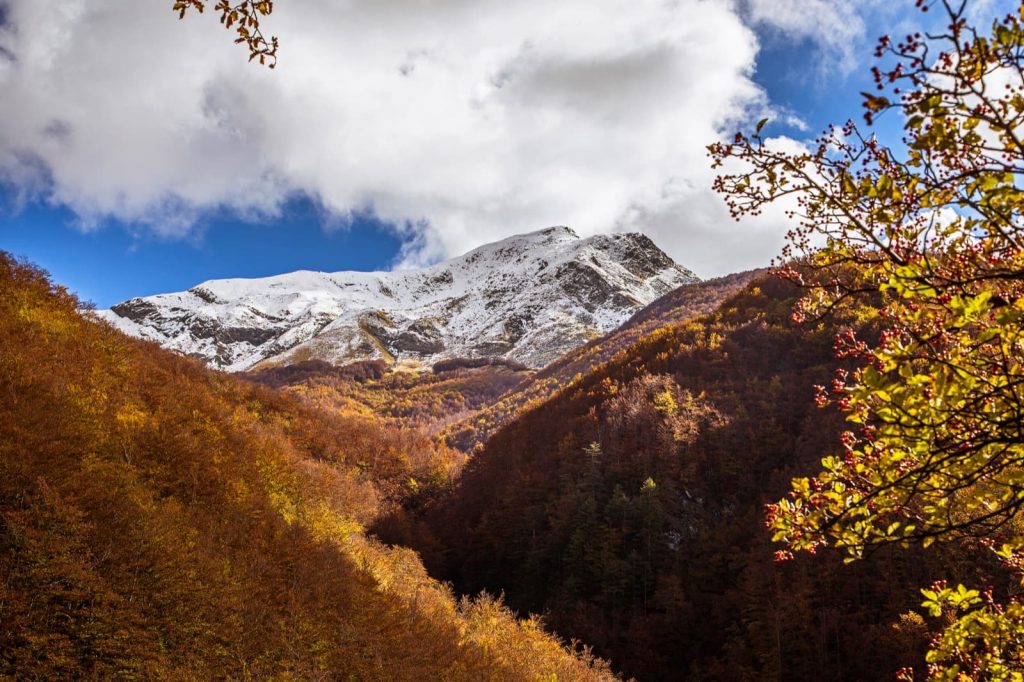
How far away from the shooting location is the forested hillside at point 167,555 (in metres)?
17.3

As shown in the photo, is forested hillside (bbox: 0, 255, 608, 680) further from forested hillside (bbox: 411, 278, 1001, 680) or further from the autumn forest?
forested hillside (bbox: 411, 278, 1001, 680)

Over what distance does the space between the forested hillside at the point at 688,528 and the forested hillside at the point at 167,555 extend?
41.4 feet

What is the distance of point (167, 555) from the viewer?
20750 millimetres

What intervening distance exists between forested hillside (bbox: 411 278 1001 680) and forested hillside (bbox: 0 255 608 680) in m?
12.6

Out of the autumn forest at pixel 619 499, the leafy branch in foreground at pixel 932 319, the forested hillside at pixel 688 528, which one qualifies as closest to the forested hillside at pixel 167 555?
the autumn forest at pixel 619 499

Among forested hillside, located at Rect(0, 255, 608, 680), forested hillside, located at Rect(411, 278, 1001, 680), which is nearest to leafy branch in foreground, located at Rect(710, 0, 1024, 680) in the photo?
forested hillside, located at Rect(0, 255, 608, 680)

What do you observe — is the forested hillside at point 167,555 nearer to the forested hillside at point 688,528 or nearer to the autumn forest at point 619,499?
the autumn forest at point 619,499

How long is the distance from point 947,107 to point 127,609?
24.4 m

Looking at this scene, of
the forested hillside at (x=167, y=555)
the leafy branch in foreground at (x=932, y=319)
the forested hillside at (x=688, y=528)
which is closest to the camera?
the leafy branch in foreground at (x=932, y=319)

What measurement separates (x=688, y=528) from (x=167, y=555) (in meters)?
44.8

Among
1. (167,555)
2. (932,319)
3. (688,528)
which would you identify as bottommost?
(688,528)

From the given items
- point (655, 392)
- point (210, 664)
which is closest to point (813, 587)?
point (655, 392)

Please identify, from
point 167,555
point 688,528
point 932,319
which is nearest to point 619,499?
point 688,528

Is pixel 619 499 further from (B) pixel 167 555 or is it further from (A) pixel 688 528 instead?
(B) pixel 167 555
